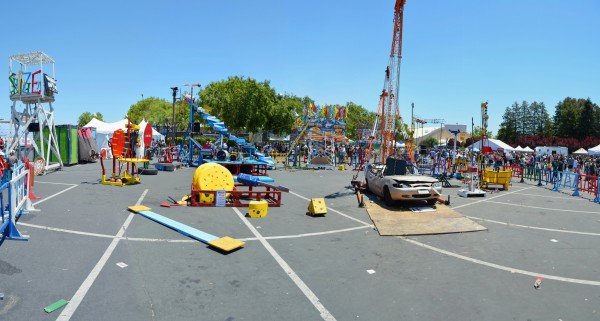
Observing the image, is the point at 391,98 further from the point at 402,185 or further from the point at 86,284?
the point at 86,284

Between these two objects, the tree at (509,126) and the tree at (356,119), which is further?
the tree at (509,126)

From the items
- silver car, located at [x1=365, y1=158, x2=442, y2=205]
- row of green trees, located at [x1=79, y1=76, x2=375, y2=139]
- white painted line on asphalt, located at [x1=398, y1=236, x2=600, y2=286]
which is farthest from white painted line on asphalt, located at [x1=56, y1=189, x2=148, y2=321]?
row of green trees, located at [x1=79, y1=76, x2=375, y2=139]

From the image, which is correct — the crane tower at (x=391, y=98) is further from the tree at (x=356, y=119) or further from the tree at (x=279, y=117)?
the tree at (x=356, y=119)

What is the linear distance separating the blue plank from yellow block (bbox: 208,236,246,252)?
0.73 ft

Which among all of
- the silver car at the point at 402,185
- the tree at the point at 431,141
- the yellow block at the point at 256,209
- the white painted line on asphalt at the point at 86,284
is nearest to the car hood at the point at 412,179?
the silver car at the point at 402,185

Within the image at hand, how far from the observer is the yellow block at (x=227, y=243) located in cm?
689

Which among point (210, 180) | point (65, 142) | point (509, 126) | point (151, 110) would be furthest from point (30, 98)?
point (509, 126)

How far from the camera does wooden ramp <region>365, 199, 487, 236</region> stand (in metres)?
8.93

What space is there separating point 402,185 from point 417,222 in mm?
2037

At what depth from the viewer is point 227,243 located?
7152 millimetres

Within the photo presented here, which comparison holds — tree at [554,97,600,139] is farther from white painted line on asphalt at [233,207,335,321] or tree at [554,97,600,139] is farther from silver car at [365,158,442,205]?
white painted line on asphalt at [233,207,335,321]

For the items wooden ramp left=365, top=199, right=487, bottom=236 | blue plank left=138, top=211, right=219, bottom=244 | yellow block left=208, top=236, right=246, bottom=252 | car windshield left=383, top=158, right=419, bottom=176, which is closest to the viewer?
yellow block left=208, top=236, right=246, bottom=252

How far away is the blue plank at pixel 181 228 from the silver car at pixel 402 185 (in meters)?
6.22

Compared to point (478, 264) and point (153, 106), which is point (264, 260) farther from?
point (153, 106)
